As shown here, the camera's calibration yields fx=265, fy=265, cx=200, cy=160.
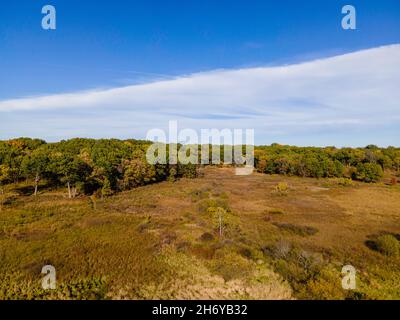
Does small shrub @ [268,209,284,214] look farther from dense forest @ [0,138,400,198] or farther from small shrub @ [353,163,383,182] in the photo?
small shrub @ [353,163,383,182]

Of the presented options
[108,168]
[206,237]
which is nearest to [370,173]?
[206,237]

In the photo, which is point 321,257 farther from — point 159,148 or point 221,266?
point 159,148

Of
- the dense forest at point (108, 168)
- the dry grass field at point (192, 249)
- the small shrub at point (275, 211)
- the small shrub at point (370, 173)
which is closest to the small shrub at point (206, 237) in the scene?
the dry grass field at point (192, 249)

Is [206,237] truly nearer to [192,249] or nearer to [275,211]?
[192,249]

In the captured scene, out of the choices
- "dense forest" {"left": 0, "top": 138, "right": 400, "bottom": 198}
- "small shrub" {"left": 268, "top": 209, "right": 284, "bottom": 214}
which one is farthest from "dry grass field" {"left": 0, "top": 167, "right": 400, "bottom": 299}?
"dense forest" {"left": 0, "top": 138, "right": 400, "bottom": 198}

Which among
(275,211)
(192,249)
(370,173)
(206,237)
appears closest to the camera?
(192,249)

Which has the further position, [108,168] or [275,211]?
[108,168]

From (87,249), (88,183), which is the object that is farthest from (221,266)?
(88,183)

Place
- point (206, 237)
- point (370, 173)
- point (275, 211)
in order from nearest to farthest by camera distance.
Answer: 1. point (206, 237)
2. point (275, 211)
3. point (370, 173)
